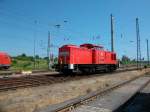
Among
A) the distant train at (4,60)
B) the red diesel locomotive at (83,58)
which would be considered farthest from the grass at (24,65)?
the red diesel locomotive at (83,58)

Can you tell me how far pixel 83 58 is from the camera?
35.0m

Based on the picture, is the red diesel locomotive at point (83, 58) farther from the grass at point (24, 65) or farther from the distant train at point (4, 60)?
the grass at point (24, 65)

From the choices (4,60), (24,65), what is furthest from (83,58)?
(24,65)

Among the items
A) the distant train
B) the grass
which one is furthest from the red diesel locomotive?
the grass

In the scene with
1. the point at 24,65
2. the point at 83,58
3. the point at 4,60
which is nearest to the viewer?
the point at 83,58

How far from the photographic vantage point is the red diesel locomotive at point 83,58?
107ft

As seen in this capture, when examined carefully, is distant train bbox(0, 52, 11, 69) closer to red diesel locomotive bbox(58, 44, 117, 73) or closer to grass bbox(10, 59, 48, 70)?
grass bbox(10, 59, 48, 70)

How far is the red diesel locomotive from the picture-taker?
32.6 m

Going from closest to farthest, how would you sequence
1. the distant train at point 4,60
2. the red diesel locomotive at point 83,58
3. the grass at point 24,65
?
the red diesel locomotive at point 83,58 < the distant train at point 4,60 < the grass at point 24,65

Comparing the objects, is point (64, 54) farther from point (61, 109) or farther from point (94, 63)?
point (61, 109)

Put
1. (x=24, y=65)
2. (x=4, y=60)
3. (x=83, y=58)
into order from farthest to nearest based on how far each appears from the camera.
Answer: (x=24, y=65), (x=4, y=60), (x=83, y=58)

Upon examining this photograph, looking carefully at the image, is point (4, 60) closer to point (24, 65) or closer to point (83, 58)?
point (24, 65)

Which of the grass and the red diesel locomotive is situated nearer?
the red diesel locomotive

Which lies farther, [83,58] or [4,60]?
[4,60]
